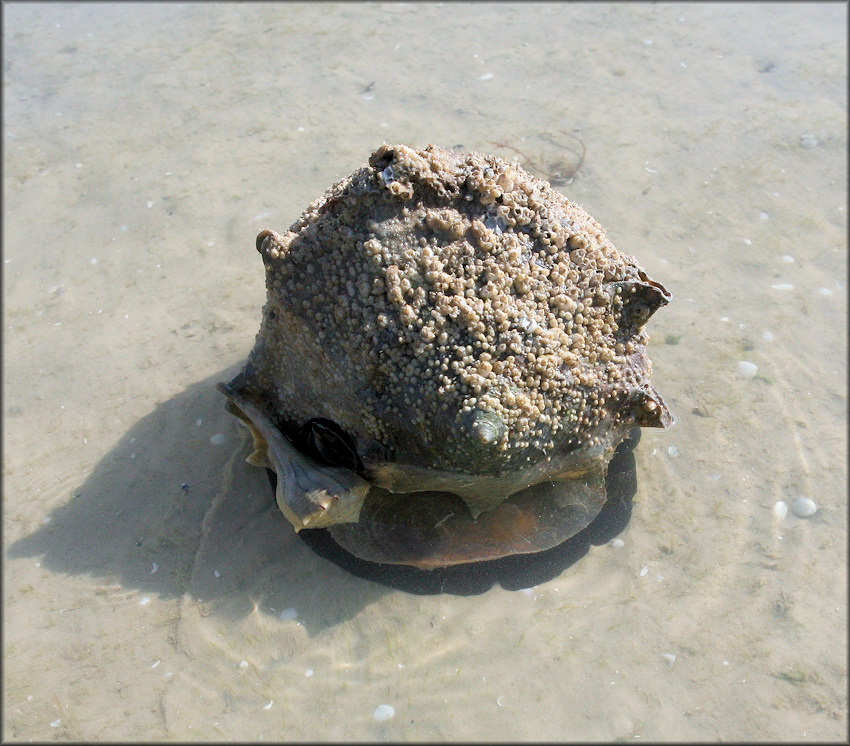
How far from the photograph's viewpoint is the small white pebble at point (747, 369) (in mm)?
4109

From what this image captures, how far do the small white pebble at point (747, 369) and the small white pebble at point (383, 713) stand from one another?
256 centimetres

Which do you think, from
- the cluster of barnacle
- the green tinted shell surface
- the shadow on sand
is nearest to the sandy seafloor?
the shadow on sand

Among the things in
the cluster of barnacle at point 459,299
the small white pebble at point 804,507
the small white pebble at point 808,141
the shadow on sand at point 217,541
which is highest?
the cluster of barnacle at point 459,299

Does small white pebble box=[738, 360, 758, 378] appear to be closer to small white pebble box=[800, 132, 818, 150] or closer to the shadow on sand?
the shadow on sand

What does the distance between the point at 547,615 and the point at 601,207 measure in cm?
301

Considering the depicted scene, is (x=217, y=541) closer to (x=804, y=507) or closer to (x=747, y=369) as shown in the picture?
(x=804, y=507)

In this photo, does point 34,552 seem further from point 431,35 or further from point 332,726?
point 431,35

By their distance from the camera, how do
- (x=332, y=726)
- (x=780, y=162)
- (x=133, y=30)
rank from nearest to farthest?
(x=332, y=726) → (x=780, y=162) → (x=133, y=30)

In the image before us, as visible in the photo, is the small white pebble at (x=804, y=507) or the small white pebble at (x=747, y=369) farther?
the small white pebble at (x=747, y=369)

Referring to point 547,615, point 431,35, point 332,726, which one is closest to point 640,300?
point 547,615

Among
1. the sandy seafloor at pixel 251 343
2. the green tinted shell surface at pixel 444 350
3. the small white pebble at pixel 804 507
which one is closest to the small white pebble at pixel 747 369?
the sandy seafloor at pixel 251 343

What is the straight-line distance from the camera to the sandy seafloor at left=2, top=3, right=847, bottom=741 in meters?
3.06

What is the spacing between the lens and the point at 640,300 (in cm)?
308

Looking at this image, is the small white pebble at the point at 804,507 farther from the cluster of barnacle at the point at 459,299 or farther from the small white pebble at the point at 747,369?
the cluster of barnacle at the point at 459,299
